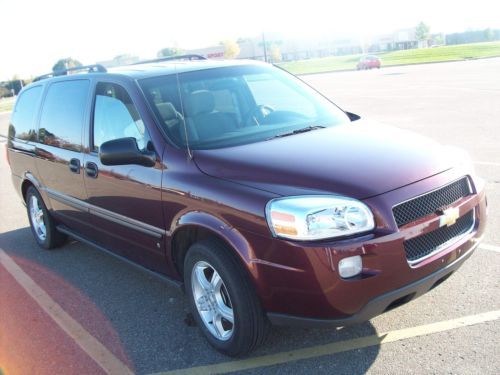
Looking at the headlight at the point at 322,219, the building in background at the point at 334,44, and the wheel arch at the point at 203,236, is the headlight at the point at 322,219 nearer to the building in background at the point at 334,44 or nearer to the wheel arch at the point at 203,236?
the wheel arch at the point at 203,236

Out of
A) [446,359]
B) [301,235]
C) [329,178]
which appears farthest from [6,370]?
[446,359]

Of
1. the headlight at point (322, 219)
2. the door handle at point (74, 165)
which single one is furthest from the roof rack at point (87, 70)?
the headlight at point (322, 219)

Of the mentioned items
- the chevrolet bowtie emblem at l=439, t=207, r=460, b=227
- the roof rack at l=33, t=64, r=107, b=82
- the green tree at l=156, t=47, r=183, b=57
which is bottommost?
the chevrolet bowtie emblem at l=439, t=207, r=460, b=227

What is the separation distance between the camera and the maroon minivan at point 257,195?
9.39 ft

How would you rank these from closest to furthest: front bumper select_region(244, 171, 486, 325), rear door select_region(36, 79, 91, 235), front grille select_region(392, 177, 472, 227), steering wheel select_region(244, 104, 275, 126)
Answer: front bumper select_region(244, 171, 486, 325), front grille select_region(392, 177, 472, 227), steering wheel select_region(244, 104, 275, 126), rear door select_region(36, 79, 91, 235)

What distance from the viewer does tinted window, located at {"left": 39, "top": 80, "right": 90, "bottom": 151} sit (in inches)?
187

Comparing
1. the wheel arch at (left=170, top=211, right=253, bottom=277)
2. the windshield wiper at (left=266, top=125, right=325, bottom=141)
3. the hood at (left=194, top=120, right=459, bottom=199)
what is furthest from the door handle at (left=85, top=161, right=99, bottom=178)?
the windshield wiper at (left=266, top=125, right=325, bottom=141)

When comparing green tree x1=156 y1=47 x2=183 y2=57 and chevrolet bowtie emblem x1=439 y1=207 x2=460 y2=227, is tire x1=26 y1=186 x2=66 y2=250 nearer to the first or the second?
chevrolet bowtie emblem x1=439 y1=207 x2=460 y2=227

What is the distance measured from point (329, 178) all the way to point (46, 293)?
3.12 m

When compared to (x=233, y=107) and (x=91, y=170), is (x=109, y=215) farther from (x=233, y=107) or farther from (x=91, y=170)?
(x=233, y=107)

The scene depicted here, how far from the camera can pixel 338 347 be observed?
3.42m

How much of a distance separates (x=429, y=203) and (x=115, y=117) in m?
2.55

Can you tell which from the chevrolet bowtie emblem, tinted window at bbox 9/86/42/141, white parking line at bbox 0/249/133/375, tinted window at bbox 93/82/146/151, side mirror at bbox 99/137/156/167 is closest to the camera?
the chevrolet bowtie emblem

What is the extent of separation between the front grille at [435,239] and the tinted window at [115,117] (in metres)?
2.01
